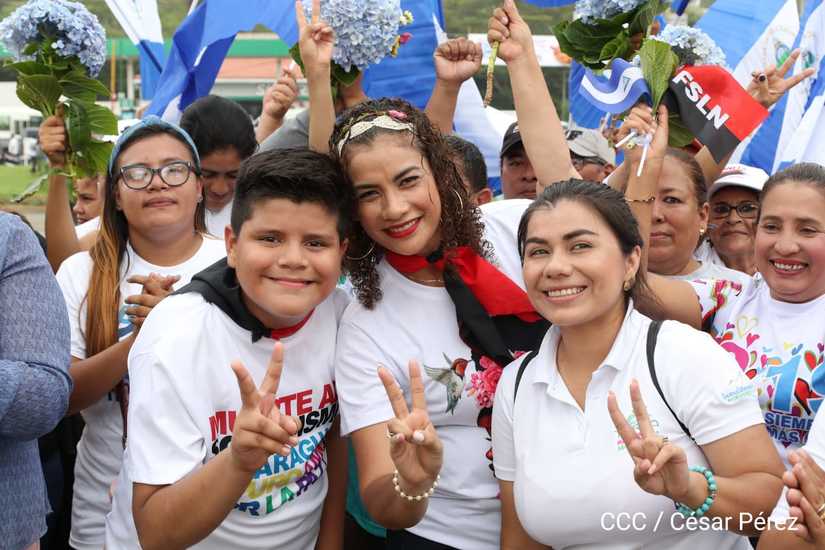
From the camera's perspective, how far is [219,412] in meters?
2.57

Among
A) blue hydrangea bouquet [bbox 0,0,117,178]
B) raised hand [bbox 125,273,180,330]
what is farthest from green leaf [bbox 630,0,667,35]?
blue hydrangea bouquet [bbox 0,0,117,178]

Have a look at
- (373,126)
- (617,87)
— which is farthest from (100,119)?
(617,87)

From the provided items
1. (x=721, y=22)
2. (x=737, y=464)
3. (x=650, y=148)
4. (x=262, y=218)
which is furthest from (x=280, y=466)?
(x=721, y=22)

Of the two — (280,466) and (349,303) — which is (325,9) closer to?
(349,303)

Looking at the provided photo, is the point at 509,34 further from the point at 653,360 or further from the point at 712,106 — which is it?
the point at 653,360

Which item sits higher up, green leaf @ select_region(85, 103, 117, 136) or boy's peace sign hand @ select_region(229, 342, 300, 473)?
green leaf @ select_region(85, 103, 117, 136)

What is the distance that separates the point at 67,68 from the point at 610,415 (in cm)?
286

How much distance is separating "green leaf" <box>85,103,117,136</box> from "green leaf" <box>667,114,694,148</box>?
2.31 m

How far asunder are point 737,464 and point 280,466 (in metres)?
1.27

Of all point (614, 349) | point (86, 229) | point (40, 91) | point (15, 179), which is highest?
point (40, 91)

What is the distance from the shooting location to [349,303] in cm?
302

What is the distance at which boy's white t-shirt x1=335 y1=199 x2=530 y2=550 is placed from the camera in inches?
106

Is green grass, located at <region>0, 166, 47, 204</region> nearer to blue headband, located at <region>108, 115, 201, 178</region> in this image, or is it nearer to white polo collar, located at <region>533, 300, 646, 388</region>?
blue headband, located at <region>108, 115, 201, 178</region>

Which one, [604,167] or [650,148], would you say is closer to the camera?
[650,148]
